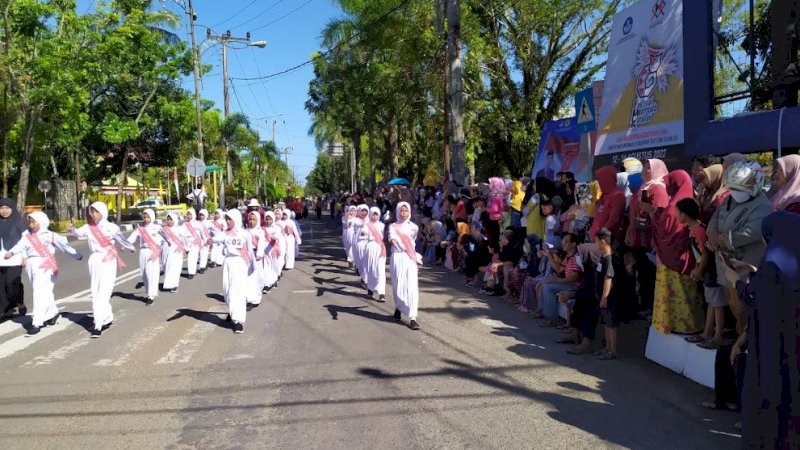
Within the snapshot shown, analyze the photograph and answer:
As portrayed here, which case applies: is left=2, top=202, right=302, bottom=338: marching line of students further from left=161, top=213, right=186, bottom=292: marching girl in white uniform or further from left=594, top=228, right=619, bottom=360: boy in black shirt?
→ left=594, top=228, right=619, bottom=360: boy in black shirt

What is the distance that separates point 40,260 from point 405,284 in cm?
522

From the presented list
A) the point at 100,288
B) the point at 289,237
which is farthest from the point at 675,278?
the point at 289,237

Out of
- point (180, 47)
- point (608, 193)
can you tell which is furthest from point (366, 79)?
point (608, 193)

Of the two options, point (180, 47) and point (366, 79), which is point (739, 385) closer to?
point (366, 79)

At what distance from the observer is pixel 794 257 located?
130 inches

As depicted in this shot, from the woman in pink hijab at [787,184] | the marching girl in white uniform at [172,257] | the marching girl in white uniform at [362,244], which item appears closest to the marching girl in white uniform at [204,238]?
the marching girl in white uniform at [172,257]

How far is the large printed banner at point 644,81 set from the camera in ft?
32.7

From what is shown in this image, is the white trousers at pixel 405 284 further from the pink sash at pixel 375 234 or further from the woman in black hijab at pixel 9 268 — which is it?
the woman in black hijab at pixel 9 268

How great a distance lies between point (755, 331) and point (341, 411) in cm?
313

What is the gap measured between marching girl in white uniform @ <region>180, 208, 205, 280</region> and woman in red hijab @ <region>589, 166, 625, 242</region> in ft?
30.9

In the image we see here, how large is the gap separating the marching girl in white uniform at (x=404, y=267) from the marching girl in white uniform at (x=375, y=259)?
1685 mm

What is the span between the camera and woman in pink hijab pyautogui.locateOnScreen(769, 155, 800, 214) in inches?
198

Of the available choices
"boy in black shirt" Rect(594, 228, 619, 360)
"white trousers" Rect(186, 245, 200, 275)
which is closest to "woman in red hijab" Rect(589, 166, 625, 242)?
"boy in black shirt" Rect(594, 228, 619, 360)

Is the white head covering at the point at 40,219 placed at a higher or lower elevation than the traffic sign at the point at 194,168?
lower
